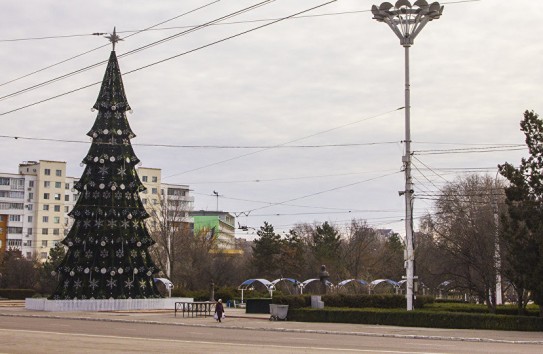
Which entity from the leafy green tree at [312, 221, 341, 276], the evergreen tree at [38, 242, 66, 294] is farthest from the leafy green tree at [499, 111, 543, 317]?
the evergreen tree at [38, 242, 66, 294]

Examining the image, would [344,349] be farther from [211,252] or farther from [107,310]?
[211,252]

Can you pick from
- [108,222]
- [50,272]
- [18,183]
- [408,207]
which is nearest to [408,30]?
[408,207]

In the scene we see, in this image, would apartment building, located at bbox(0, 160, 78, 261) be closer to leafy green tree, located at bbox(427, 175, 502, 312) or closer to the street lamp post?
leafy green tree, located at bbox(427, 175, 502, 312)

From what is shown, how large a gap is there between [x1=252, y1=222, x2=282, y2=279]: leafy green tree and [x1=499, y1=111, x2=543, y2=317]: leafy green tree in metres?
55.2

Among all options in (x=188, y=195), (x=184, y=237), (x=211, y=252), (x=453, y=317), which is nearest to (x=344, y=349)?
(x=453, y=317)

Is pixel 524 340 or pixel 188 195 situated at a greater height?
pixel 188 195

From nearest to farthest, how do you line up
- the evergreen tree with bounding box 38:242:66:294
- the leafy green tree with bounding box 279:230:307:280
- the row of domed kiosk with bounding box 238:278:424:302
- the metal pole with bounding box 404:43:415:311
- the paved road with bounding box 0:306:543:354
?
the paved road with bounding box 0:306:543:354 < the metal pole with bounding box 404:43:415:311 < the row of domed kiosk with bounding box 238:278:424:302 < the evergreen tree with bounding box 38:242:66:294 < the leafy green tree with bounding box 279:230:307:280

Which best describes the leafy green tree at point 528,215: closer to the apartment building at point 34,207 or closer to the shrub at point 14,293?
the shrub at point 14,293

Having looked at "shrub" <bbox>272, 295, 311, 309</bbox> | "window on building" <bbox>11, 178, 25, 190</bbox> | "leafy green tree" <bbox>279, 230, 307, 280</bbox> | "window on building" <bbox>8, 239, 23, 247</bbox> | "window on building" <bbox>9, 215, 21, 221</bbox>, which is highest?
"window on building" <bbox>11, 178, 25, 190</bbox>

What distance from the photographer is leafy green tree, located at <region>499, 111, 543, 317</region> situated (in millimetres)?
34188

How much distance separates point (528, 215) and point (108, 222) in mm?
28630

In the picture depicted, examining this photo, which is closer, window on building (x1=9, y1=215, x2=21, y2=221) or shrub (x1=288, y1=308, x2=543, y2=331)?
shrub (x1=288, y1=308, x2=543, y2=331)

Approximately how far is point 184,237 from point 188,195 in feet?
245

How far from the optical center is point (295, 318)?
137 ft
